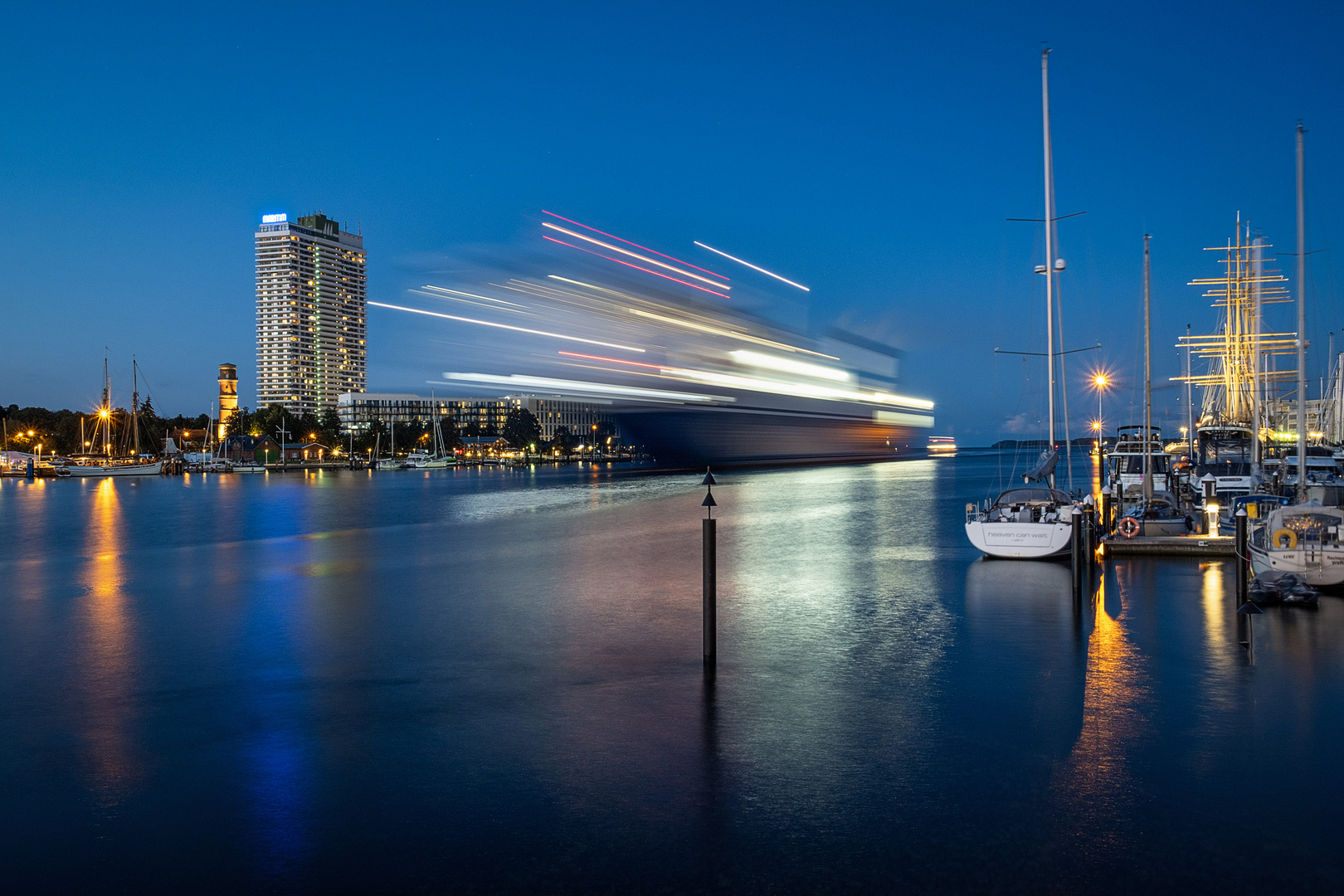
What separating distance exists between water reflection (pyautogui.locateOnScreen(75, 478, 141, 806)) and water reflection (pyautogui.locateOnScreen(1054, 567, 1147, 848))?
25.8 ft

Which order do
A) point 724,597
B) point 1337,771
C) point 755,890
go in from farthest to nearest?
point 724,597 → point 1337,771 → point 755,890

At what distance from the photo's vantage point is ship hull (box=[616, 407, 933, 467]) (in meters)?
91.6

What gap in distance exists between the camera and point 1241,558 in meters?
15.1

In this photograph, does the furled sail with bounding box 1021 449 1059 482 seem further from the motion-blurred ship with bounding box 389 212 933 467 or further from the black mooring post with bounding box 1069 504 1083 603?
the motion-blurred ship with bounding box 389 212 933 467

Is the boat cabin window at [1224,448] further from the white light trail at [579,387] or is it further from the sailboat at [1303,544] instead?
the white light trail at [579,387]

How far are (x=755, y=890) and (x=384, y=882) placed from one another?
249 cm

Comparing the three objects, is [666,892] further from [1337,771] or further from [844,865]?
[1337,771]

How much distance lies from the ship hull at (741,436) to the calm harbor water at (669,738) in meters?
70.5

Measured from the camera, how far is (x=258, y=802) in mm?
7504

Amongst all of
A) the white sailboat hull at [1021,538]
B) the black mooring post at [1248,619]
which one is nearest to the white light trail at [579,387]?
the white sailboat hull at [1021,538]

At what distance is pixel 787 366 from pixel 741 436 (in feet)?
60.3

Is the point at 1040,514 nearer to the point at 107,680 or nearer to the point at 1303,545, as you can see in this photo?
the point at 1303,545

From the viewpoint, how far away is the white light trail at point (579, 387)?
3575 inches

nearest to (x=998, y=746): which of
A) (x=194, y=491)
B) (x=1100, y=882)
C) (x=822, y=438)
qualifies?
(x=1100, y=882)
